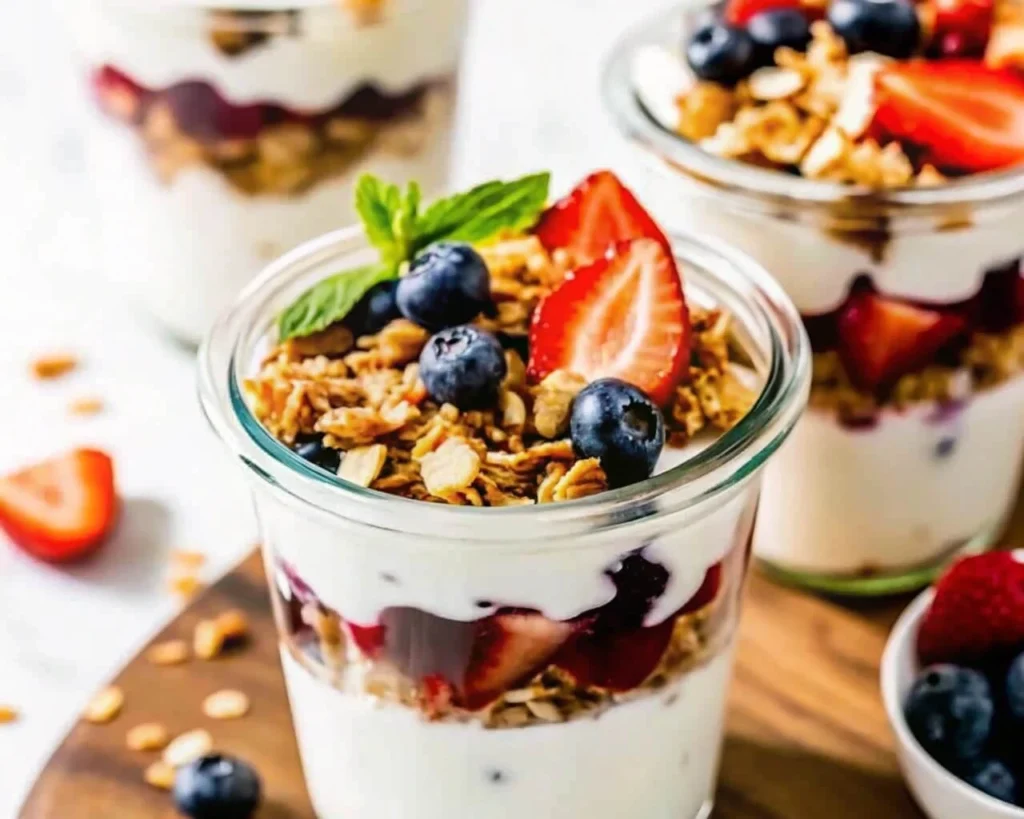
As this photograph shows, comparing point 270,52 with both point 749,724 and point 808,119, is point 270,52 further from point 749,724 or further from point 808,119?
point 749,724

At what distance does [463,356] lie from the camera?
28.4 inches

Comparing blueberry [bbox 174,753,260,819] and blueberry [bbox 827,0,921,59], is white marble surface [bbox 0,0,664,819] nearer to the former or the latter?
blueberry [bbox 174,753,260,819]

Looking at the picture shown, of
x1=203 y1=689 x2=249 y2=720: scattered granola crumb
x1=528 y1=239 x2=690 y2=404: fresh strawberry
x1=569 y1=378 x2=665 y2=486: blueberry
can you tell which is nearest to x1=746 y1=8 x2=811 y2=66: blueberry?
x1=528 y1=239 x2=690 y2=404: fresh strawberry

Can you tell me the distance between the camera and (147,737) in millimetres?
950

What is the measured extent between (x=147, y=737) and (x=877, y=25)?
68cm

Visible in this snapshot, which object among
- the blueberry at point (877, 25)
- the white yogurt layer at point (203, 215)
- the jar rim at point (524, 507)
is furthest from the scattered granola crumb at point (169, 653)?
the blueberry at point (877, 25)

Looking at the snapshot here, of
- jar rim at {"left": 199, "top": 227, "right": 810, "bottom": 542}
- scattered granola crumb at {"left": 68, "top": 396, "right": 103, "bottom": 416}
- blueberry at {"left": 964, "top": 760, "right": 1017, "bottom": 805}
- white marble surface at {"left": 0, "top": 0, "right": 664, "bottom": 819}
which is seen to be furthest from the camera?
scattered granola crumb at {"left": 68, "top": 396, "right": 103, "bottom": 416}

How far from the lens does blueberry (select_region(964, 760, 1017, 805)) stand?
2.84 feet

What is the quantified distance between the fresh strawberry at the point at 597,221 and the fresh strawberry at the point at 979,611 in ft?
0.98

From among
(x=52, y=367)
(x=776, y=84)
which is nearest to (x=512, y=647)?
(x=776, y=84)

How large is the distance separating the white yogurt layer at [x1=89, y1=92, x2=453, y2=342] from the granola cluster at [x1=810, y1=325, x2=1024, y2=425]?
49 cm

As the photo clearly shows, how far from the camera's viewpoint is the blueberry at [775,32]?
1017 millimetres

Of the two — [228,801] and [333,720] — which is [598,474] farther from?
[228,801]

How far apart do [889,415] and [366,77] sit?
53 centimetres
